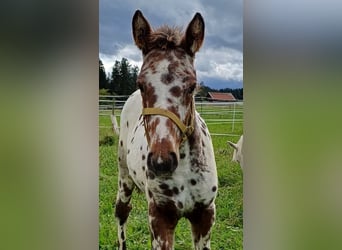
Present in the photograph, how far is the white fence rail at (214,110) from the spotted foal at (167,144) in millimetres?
43

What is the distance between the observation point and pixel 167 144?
121 cm

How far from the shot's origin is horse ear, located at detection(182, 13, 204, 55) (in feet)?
4.36

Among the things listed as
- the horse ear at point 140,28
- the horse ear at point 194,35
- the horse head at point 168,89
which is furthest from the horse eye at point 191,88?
the horse ear at point 140,28

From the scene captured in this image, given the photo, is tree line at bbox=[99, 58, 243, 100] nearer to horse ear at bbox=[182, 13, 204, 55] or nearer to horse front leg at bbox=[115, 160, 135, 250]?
horse ear at bbox=[182, 13, 204, 55]

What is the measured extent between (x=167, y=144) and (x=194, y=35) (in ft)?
1.32

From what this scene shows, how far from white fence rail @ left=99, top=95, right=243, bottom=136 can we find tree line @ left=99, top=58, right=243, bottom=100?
0.03 m

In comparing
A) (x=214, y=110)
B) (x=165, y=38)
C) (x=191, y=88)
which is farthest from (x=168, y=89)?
(x=214, y=110)

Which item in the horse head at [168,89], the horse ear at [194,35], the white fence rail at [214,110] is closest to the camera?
the horse head at [168,89]

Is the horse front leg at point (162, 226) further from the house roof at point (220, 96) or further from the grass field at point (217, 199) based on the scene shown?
the house roof at point (220, 96)

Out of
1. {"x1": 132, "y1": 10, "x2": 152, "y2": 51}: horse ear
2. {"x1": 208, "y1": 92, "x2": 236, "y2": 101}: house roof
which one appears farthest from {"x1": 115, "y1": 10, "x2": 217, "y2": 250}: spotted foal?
{"x1": 208, "y1": 92, "x2": 236, "y2": 101}: house roof

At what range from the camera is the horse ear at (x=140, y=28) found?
4.49 feet
